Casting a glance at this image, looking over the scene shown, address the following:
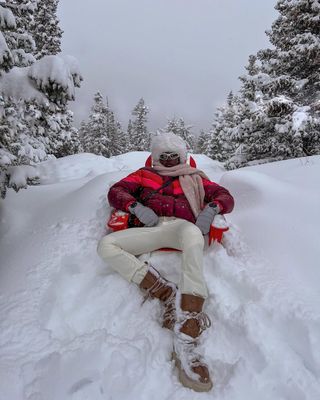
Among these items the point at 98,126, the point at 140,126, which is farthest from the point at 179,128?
the point at 98,126

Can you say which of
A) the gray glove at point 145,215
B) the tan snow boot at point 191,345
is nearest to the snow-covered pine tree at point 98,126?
the gray glove at point 145,215

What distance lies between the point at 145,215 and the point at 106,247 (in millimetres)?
621

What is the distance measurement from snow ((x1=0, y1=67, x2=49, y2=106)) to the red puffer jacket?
1.57 m

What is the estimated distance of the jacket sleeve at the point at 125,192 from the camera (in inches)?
145

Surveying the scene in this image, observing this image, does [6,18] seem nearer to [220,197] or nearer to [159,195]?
[159,195]

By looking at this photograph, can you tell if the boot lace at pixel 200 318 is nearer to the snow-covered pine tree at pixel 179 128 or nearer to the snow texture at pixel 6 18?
the snow texture at pixel 6 18

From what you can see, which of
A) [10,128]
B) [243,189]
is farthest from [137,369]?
[10,128]

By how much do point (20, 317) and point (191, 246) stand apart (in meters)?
1.82

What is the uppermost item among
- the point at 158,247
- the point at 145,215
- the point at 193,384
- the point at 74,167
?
the point at 145,215

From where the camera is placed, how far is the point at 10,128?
499cm

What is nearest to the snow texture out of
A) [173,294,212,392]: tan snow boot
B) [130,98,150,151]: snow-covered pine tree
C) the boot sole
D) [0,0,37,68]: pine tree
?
[0,0,37,68]: pine tree

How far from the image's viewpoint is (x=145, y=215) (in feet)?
11.5

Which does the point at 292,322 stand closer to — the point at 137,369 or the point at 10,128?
the point at 137,369

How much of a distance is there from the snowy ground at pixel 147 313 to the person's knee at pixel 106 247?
329 mm
